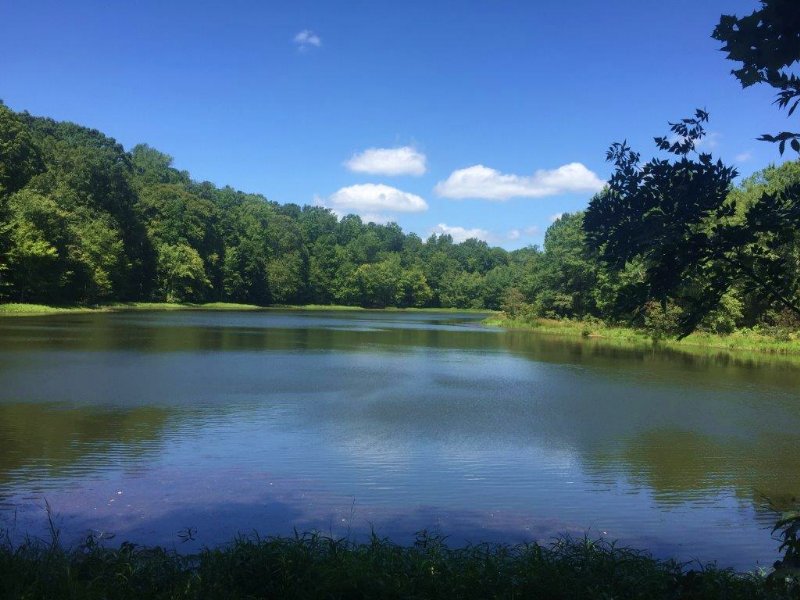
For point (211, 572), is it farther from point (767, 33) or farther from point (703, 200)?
point (767, 33)

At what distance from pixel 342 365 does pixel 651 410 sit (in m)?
11.2

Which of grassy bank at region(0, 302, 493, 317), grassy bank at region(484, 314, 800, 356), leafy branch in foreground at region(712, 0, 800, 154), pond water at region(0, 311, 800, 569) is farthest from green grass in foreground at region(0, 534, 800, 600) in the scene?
grassy bank at region(0, 302, 493, 317)

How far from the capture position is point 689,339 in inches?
1596

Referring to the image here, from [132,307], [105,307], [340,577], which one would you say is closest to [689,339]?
[340,577]

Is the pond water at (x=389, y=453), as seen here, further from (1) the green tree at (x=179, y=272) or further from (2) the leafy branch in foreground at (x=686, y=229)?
(1) the green tree at (x=179, y=272)

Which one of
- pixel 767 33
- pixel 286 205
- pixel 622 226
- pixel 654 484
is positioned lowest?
pixel 654 484

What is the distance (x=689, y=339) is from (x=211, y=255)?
A: 66887 millimetres

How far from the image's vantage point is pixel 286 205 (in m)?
161

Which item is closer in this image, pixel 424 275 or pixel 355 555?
pixel 355 555

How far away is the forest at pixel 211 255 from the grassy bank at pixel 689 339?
101 centimetres

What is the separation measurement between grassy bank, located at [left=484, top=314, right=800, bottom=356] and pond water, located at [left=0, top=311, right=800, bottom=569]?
54.7 ft

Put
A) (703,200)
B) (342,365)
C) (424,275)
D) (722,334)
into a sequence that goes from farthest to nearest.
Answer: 1. (424,275)
2. (722,334)
3. (342,365)
4. (703,200)

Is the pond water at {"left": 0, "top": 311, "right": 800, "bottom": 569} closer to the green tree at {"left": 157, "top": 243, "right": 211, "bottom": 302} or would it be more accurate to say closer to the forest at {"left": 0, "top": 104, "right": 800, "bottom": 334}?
the forest at {"left": 0, "top": 104, "right": 800, "bottom": 334}

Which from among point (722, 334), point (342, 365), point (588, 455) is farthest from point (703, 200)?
point (722, 334)
